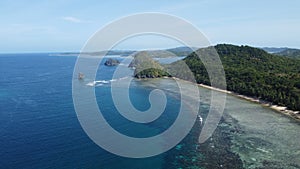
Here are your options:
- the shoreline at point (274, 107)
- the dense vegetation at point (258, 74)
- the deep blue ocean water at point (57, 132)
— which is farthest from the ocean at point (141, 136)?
the dense vegetation at point (258, 74)

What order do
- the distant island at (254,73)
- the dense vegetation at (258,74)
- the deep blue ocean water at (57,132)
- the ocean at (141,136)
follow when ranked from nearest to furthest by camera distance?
the deep blue ocean water at (57,132)
the ocean at (141,136)
the dense vegetation at (258,74)
the distant island at (254,73)

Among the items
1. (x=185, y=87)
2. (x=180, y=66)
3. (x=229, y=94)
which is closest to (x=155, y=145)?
(x=229, y=94)

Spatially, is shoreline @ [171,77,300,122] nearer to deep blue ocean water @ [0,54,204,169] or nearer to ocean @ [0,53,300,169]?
ocean @ [0,53,300,169]

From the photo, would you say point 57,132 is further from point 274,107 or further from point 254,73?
point 254,73

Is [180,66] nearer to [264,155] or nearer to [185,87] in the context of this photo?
[185,87]

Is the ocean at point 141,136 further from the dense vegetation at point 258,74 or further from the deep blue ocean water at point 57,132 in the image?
the dense vegetation at point 258,74

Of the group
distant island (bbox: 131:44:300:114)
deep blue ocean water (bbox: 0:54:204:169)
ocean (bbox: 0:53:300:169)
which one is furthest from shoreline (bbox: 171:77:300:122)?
deep blue ocean water (bbox: 0:54:204:169)

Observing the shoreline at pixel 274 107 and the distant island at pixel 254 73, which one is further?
the distant island at pixel 254 73

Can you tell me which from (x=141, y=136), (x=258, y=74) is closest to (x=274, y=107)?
(x=258, y=74)
